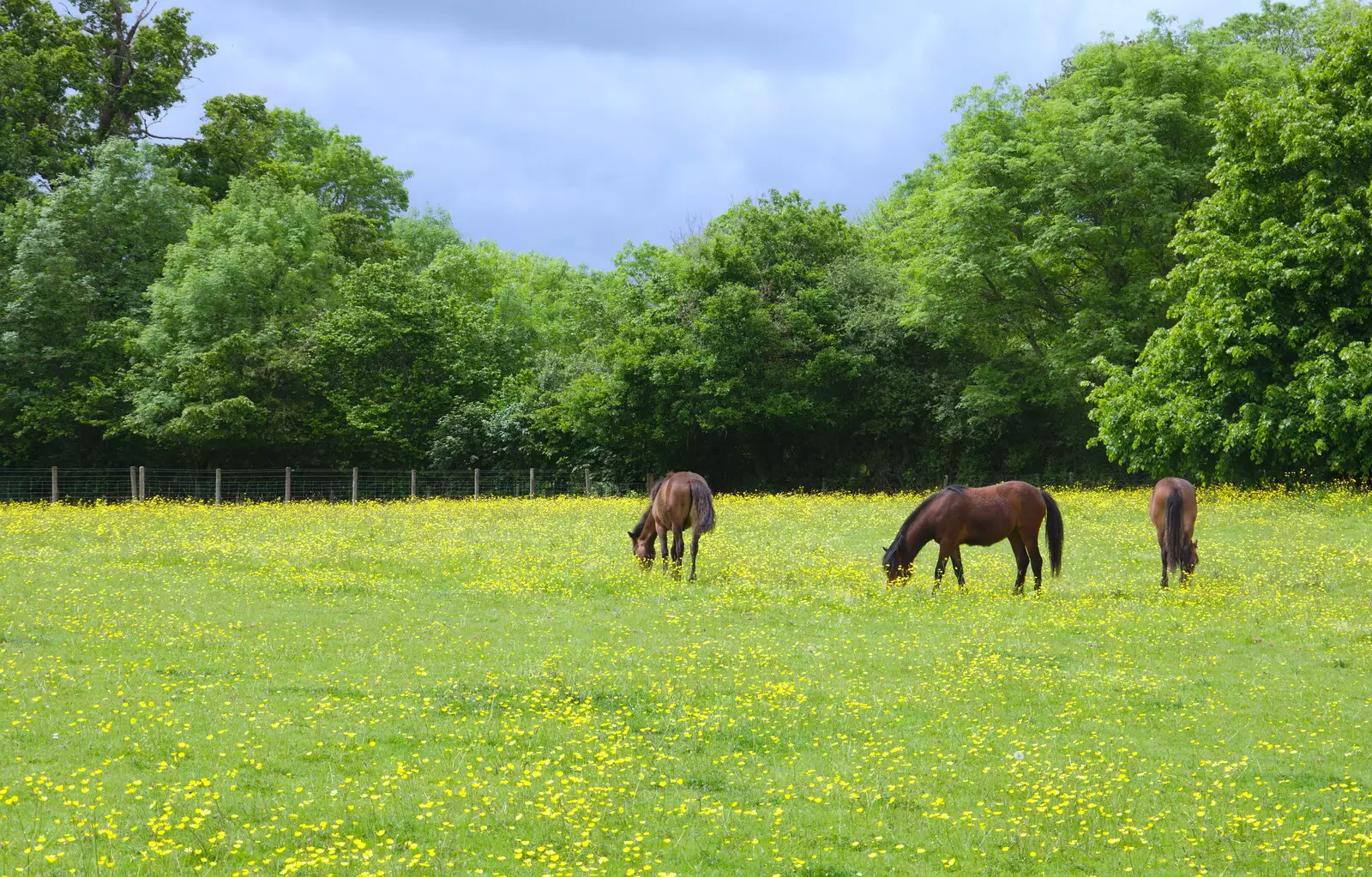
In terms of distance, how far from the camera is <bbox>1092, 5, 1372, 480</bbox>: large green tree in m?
27.4

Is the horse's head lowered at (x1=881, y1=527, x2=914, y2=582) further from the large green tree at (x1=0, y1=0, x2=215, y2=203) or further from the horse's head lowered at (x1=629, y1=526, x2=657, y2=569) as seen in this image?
the large green tree at (x1=0, y1=0, x2=215, y2=203)

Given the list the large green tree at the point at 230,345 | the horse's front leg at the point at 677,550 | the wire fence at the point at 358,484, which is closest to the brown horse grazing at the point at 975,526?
the horse's front leg at the point at 677,550

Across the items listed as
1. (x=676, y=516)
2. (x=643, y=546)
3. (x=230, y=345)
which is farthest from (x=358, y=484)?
(x=676, y=516)

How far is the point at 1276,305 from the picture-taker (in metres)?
28.8

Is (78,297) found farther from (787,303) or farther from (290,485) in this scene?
(787,303)

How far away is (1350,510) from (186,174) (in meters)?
53.6

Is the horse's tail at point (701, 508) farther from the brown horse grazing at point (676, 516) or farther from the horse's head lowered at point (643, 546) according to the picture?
the horse's head lowered at point (643, 546)

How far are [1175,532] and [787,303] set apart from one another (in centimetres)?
2680

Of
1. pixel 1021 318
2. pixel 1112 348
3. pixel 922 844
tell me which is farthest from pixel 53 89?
pixel 922 844

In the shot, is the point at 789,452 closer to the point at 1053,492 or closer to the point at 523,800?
the point at 1053,492

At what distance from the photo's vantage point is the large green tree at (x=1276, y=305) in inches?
1079

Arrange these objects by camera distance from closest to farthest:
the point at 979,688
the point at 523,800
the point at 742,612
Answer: the point at 523,800, the point at 979,688, the point at 742,612

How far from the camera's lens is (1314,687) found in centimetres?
1120

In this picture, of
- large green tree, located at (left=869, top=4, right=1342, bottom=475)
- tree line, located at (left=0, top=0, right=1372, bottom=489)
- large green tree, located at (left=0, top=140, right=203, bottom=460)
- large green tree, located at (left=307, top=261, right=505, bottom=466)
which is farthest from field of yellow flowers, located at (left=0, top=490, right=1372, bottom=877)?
large green tree, located at (left=0, top=140, right=203, bottom=460)
